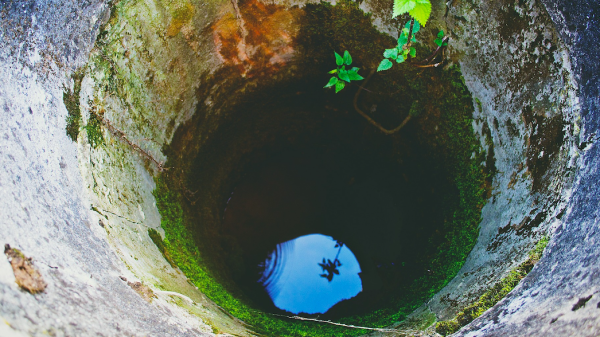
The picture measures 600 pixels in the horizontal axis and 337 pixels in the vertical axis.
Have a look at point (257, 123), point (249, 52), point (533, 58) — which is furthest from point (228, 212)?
point (533, 58)

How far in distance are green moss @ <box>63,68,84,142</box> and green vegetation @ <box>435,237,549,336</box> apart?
200 centimetres

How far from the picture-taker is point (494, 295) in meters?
1.49

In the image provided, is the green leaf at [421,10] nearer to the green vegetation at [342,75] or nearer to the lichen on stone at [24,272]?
the green vegetation at [342,75]

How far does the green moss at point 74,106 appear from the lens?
1629 mm

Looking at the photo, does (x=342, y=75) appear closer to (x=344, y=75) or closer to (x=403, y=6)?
(x=344, y=75)

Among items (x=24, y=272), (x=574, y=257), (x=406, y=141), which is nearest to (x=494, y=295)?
(x=574, y=257)

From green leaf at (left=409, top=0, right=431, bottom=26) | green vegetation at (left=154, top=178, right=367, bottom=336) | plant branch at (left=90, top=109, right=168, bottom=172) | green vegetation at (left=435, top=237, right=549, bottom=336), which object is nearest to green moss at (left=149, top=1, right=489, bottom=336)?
green vegetation at (left=154, top=178, right=367, bottom=336)

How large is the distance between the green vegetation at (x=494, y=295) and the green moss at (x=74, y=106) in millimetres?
2000

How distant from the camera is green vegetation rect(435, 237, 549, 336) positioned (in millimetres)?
1465

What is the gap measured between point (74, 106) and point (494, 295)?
2.22 meters

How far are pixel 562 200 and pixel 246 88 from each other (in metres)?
2.37

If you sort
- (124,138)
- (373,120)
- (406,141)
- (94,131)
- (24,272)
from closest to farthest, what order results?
(24,272) < (94,131) < (124,138) < (406,141) < (373,120)

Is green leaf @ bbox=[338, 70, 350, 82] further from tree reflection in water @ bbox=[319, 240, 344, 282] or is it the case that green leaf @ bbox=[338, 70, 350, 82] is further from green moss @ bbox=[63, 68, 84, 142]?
green moss @ bbox=[63, 68, 84, 142]

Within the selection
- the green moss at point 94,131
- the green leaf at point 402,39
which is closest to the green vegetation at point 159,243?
the green moss at point 94,131
